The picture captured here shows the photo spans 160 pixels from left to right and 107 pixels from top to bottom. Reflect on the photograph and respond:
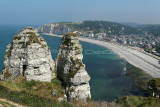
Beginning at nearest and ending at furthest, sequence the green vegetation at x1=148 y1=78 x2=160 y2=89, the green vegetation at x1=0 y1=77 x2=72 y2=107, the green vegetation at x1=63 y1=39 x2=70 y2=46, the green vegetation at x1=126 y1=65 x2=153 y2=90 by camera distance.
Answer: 1. the green vegetation at x1=0 y1=77 x2=72 y2=107
2. the green vegetation at x1=63 y1=39 x2=70 y2=46
3. the green vegetation at x1=148 y1=78 x2=160 y2=89
4. the green vegetation at x1=126 y1=65 x2=153 y2=90

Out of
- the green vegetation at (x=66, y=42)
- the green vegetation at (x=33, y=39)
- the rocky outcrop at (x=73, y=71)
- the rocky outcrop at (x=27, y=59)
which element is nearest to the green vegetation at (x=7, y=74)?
the rocky outcrop at (x=27, y=59)

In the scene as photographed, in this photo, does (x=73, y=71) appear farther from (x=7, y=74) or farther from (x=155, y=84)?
(x=155, y=84)

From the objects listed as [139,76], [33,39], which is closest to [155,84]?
[139,76]

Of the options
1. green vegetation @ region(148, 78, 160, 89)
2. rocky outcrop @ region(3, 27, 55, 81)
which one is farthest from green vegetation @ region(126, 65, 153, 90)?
rocky outcrop @ region(3, 27, 55, 81)

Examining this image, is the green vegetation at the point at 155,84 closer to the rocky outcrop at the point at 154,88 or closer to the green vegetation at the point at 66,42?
the rocky outcrop at the point at 154,88

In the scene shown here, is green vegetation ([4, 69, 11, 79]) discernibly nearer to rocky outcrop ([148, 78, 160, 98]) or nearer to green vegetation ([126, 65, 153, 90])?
rocky outcrop ([148, 78, 160, 98])

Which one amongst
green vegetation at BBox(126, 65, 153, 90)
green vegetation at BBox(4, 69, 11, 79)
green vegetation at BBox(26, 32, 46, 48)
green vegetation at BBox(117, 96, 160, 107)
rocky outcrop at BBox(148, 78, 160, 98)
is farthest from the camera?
green vegetation at BBox(126, 65, 153, 90)
